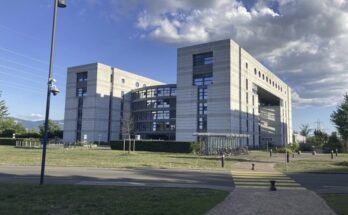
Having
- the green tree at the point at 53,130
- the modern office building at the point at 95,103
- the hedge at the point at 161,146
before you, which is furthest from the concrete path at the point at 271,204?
the green tree at the point at 53,130

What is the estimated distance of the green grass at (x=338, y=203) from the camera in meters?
9.76

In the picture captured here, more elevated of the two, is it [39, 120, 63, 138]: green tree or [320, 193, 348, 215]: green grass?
[39, 120, 63, 138]: green tree

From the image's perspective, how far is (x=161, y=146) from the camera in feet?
188

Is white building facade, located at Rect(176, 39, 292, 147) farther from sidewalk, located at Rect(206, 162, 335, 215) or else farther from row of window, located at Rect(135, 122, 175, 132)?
sidewalk, located at Rect(206, 162, 335, 215)

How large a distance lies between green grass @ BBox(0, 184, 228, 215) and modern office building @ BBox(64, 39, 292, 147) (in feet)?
157

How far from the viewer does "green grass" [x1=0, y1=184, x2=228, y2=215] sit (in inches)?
366

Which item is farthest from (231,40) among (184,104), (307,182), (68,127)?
(307,182)

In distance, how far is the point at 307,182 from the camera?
58.7 feet

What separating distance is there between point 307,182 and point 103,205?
11.4 m

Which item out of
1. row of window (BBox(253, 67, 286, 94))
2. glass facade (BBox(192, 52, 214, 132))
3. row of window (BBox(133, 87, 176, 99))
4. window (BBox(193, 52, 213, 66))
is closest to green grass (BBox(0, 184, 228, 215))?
glass facade (BBox(192, 52, 214, 132))

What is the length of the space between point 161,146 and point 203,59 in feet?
91.6

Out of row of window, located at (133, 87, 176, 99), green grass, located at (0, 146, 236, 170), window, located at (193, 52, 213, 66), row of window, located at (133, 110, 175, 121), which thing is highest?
window, located at (193, 52, 213, 66)

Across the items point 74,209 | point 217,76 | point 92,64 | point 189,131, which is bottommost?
point 74,209

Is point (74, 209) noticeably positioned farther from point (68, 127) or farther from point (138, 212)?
point (68, 127)
